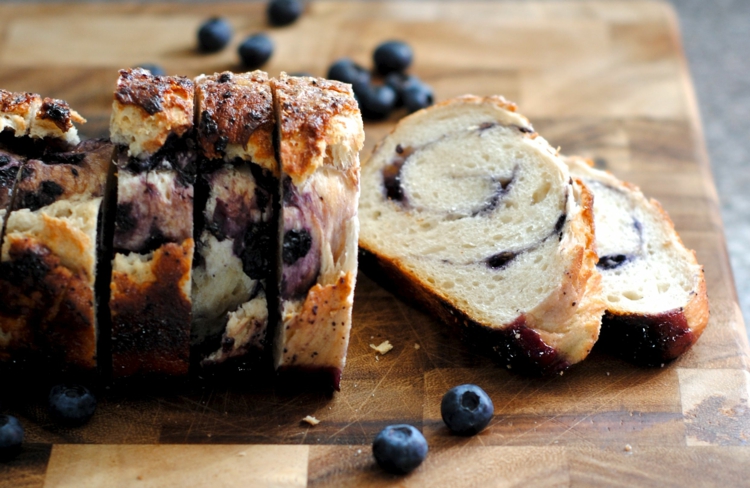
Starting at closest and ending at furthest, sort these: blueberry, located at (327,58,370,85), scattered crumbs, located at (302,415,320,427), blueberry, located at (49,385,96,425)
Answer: blueberry, located at (49,385,96,425)
scattered crumbs, located at (302,415,320,427)
blueberry, located at (327,58,370,85)

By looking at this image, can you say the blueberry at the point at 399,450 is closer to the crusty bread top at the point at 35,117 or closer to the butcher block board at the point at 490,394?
the butcher block board at the point at 490,394

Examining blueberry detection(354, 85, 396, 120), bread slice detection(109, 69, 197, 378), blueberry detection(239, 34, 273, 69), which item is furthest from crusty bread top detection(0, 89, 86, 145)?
blueberry detection(239, 34, 273, 69)

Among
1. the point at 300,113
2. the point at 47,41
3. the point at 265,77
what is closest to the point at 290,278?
the point at 300,113

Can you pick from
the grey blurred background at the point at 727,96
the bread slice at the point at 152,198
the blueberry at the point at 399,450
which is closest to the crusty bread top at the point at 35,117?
the bread slice at the point at 152,198

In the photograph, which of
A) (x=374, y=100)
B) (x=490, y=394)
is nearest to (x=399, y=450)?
(x=490, y=394)

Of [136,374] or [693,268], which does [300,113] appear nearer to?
[136,374]

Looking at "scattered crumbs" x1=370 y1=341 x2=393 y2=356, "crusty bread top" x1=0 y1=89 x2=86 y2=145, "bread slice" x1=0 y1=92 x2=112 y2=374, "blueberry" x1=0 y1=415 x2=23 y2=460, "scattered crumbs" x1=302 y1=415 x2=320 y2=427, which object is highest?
"crusty bread top" x1=0 y1=89 x2=86 y2=145

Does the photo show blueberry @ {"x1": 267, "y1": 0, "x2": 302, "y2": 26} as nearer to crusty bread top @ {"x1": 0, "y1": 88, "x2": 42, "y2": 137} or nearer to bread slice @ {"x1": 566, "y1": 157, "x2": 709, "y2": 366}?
bread slice @ {"x1": 566, "y1": 157, "x2": 709, "y2": 366}
